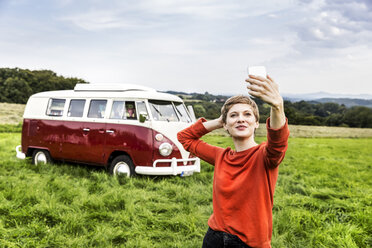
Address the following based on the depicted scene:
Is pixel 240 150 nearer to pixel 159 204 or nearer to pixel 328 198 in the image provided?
pixel 159 204

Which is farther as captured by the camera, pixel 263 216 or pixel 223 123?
pixel 223 123

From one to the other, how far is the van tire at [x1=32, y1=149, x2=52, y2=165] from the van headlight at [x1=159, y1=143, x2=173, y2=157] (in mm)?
3626

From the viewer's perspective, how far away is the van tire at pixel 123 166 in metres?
7.20

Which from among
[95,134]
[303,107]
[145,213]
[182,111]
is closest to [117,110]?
[95,134]

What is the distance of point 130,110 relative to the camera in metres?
7.46

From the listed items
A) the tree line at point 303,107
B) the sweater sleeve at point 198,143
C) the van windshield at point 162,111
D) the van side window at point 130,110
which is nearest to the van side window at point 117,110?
the van side window at point 130,110

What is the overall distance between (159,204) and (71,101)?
4.63 meters

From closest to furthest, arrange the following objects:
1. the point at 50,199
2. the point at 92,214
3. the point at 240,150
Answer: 1. the point at 240,150
2. the point at 92,214
3. the point at 50,199

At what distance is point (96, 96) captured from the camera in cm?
803

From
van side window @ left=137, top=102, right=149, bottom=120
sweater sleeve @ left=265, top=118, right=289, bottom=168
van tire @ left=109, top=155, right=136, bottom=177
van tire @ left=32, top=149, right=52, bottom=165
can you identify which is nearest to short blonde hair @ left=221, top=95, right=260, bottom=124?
sweater sleeve @ left=265, top=118, right=289, bottom=168

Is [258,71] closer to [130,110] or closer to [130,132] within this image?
[130,132]

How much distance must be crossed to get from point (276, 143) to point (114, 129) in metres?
6.10

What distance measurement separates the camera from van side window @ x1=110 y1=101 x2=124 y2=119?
7.55 meters

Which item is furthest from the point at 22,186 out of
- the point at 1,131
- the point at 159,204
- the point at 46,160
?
the point at 1,131
